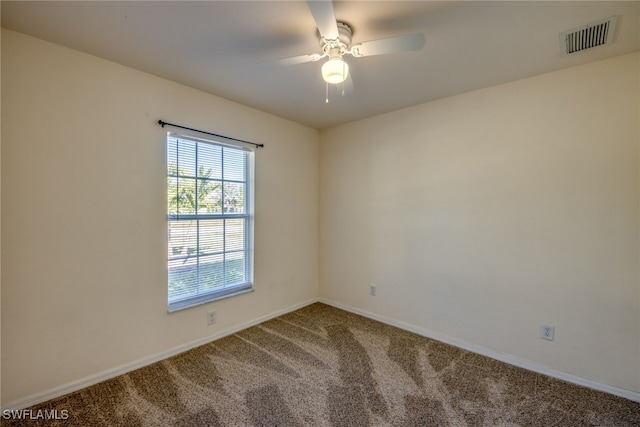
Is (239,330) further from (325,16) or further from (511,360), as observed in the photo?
(325,16)

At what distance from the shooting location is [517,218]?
243 cm

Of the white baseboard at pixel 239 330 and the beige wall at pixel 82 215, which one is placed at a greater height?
the beige wall at pixel 82 215

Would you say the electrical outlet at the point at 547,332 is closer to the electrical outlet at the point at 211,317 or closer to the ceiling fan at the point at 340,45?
the ceiling fan at the point at 340,45

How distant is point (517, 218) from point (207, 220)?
2.83 meters

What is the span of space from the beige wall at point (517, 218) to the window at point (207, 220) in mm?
1412

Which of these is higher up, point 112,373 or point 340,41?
point 340,41

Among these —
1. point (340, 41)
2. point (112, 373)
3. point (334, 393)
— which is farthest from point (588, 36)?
point (112, 373)

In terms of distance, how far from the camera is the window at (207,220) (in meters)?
2.57

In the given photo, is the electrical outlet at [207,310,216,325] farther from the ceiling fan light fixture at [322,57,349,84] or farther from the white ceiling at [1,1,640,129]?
the ceiling fan light fixture at [322,57,349,84]

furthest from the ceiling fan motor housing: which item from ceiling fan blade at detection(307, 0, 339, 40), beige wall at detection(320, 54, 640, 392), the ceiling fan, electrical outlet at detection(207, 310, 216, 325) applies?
electrical outlet at detection(207, 310, 216, 325)

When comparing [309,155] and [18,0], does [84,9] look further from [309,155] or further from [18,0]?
[309,155]

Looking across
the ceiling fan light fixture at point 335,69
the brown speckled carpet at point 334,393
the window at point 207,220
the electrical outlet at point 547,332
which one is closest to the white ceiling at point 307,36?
the ceiling fan light fixture at point 335,69

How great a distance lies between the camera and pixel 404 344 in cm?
277

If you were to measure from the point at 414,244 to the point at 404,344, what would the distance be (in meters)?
1.01
